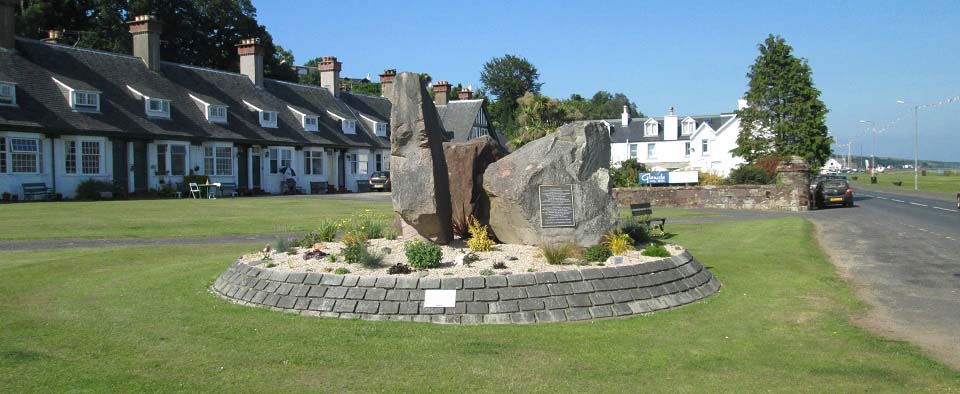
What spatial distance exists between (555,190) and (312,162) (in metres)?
38.2

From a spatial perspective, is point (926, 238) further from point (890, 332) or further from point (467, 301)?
point (467, 301)

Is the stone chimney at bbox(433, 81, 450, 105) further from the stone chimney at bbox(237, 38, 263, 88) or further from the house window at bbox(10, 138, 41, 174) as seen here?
the house window at bbox(10, 138, 41, 174)

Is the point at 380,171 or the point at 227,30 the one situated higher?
the point at 227,30

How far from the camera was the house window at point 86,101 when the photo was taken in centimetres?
3612

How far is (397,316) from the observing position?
1008cm

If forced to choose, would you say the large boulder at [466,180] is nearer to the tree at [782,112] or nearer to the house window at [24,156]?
the house window at [24,156]

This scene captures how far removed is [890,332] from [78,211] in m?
25.6

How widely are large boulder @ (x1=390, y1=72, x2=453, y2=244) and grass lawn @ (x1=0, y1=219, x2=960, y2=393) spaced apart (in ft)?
9.86

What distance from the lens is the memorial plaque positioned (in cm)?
1300

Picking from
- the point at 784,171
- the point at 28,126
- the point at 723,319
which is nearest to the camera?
the point at 723,319

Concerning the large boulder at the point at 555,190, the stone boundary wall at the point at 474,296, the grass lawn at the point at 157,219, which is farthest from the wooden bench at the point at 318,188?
the stone boundary wall at the point at 474,296

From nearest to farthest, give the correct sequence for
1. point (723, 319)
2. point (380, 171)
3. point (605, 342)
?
point (605, 342) → point (723, 319) → point (380, 171)

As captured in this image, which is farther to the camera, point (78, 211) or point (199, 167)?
point (199, 167)

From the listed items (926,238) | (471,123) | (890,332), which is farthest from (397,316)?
(471,123)
